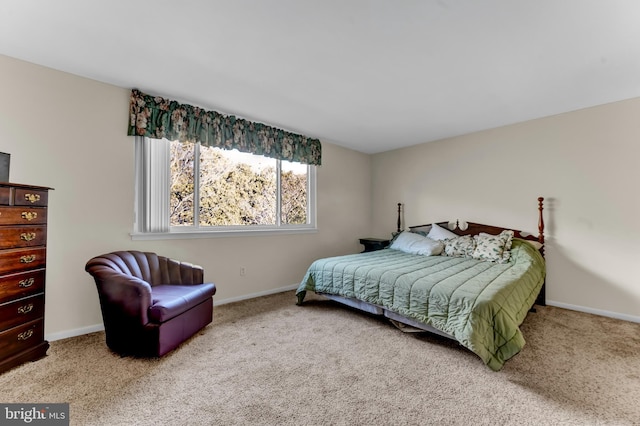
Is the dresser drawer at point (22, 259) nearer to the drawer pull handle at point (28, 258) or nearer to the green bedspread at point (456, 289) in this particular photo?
the drawer pull handle at point (28, 258)

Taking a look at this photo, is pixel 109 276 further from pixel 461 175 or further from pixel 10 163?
pixel 461 175

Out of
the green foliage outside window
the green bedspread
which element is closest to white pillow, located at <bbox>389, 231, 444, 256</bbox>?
the green bedspread

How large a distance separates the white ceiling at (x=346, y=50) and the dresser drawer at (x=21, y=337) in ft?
6.72

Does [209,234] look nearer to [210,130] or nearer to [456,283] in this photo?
[210,130]

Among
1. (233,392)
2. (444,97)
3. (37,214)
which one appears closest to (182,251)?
(37,214)

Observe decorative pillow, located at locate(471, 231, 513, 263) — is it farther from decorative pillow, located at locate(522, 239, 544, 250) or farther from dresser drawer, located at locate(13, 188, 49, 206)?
dresser drawer, located at locate(13, 188, 49, 206)

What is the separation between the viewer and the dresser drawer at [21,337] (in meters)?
1.85

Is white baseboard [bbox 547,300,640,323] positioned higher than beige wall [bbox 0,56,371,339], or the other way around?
beige wall [bbox 0,56,371,339]

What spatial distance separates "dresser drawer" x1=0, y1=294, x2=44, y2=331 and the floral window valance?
5.29 ft

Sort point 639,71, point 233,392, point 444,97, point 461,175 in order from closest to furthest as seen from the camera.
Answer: point 233,392 → point 639,71 → point 444,97 → point 461,175

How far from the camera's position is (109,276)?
2.13 m

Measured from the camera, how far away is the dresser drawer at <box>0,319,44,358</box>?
1854mm

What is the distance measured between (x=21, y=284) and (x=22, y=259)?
17cm

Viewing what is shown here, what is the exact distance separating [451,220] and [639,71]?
8.06 ft
